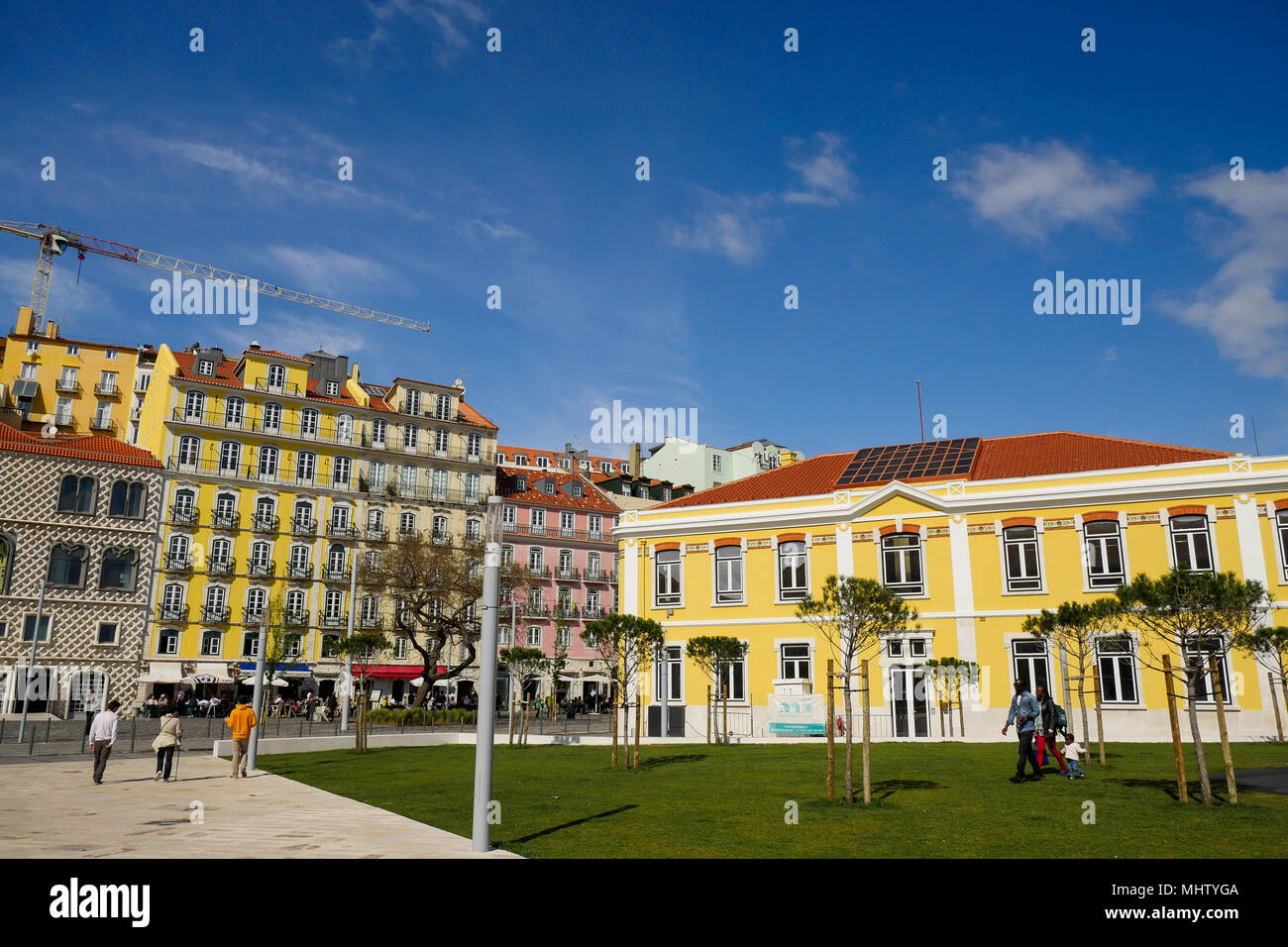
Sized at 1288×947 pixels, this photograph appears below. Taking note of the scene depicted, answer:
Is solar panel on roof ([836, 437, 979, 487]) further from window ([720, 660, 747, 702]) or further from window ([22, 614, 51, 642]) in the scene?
window ([22, 614, 51, 642])

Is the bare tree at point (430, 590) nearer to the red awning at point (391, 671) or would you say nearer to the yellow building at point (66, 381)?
the red awning at point (391, 671)

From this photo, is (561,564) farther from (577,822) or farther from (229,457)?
(577,822)

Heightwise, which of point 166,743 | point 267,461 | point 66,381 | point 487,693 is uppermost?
point 66,381

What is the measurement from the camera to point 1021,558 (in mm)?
31844

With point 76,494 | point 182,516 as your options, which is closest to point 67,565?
point 76,494

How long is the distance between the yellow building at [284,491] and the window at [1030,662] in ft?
125

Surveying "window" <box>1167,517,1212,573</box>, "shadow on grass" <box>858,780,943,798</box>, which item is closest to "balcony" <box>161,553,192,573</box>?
"shadow on grass" <box>858,780,943,798</box>

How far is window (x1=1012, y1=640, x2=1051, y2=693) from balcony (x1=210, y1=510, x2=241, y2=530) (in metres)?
43.8

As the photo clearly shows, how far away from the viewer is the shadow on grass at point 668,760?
22.1 m

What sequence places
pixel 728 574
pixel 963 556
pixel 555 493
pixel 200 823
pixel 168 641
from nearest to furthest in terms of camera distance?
1. pixel 200 823
2. pixel 963 556
3. pixel 728 574
4. pixel 168 641
5. pixel 555 493

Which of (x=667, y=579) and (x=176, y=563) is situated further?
(x=176, y=563)

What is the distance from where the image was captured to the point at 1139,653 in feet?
96.6

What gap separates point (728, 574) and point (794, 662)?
4.43m

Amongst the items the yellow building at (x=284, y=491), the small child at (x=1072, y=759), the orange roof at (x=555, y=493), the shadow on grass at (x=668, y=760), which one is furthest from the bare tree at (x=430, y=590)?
the small child at (x=1072, y=759)
